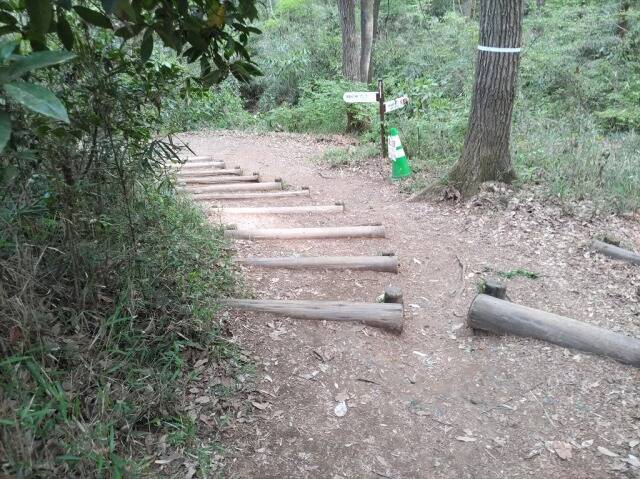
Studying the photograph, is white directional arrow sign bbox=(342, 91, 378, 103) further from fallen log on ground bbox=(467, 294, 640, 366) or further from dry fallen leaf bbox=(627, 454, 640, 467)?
dry fallen leaf bbox=(627, 454, 640, 467)

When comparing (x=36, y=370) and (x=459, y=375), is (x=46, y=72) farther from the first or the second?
(x=459, y=375)

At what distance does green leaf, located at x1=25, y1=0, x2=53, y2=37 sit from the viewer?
1461mm

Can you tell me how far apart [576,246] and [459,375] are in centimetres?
243

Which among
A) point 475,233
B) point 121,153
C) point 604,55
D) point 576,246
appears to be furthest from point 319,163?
point 604,55

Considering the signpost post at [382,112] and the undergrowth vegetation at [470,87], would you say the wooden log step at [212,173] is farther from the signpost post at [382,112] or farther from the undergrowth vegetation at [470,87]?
the undergrowth vegetation at [470,87]

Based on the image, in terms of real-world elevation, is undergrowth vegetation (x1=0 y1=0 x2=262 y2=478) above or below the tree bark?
below

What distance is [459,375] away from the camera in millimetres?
3541

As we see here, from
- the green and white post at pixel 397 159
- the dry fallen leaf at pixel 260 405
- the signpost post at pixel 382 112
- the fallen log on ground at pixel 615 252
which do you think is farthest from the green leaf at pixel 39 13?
the signpost post at pixel 382 112

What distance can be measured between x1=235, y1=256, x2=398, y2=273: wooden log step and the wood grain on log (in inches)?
55.7

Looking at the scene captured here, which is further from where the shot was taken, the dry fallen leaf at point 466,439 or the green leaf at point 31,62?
the dry fallen leaf at point 466,439

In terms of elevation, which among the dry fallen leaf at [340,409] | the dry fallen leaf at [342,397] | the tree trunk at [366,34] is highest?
the tree trunk at [366,34]

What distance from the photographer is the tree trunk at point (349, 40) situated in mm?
12938

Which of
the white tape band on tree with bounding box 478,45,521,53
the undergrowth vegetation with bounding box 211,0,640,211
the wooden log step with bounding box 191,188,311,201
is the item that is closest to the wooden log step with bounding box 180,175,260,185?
the wooden log step with bounding box 191,188,311,201

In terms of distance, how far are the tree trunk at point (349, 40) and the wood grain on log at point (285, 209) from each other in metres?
7.90
